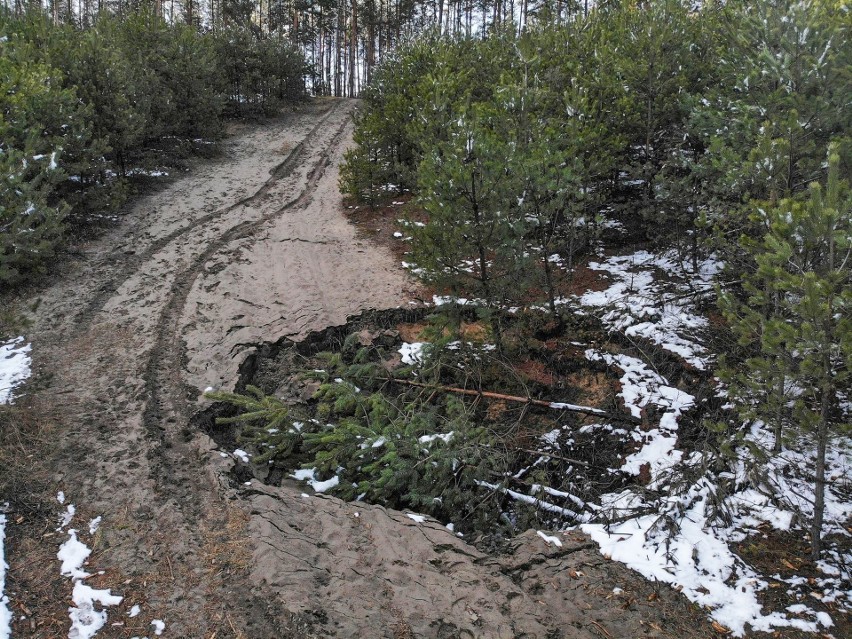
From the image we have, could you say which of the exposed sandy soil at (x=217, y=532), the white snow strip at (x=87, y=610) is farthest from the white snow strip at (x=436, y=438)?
the white snow strip at (x=87, y=610)

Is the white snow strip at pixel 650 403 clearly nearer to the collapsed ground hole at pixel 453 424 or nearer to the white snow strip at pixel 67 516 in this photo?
the collapsed ground hole at pixel 453 424

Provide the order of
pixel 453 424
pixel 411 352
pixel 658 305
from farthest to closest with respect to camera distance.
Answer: pixel 658 305
pixel 411 352
pixel 453 424

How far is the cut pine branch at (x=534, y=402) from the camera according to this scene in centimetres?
613

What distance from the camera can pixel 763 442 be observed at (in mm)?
5223

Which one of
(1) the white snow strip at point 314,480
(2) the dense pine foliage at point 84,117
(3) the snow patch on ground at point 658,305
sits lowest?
(1) the white snow strip at point 314,480

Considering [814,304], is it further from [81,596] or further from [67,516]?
[67,516]

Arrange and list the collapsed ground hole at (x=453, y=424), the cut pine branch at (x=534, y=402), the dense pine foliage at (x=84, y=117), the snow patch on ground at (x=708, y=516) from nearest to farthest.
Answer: the snow patch on ground at (x=708, y=516) → the collapsed ground hole at (x=453, y=424) → the cut pine branch at (x=534, y=402) → the dense pine foliage at (x=84, y=117)

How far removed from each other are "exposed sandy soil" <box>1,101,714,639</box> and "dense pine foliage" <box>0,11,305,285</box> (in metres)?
1.35

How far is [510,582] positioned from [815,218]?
3.44 m

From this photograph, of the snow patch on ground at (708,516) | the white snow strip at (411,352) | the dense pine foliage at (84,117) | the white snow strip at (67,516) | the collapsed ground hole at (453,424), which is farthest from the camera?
the dense pine foliage at (84,117)

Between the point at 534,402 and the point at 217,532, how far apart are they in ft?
12.6

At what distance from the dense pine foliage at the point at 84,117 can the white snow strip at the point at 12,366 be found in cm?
137

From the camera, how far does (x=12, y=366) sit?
671 centimetres

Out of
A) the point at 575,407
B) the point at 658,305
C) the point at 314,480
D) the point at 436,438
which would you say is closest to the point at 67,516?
the point at 314,480
